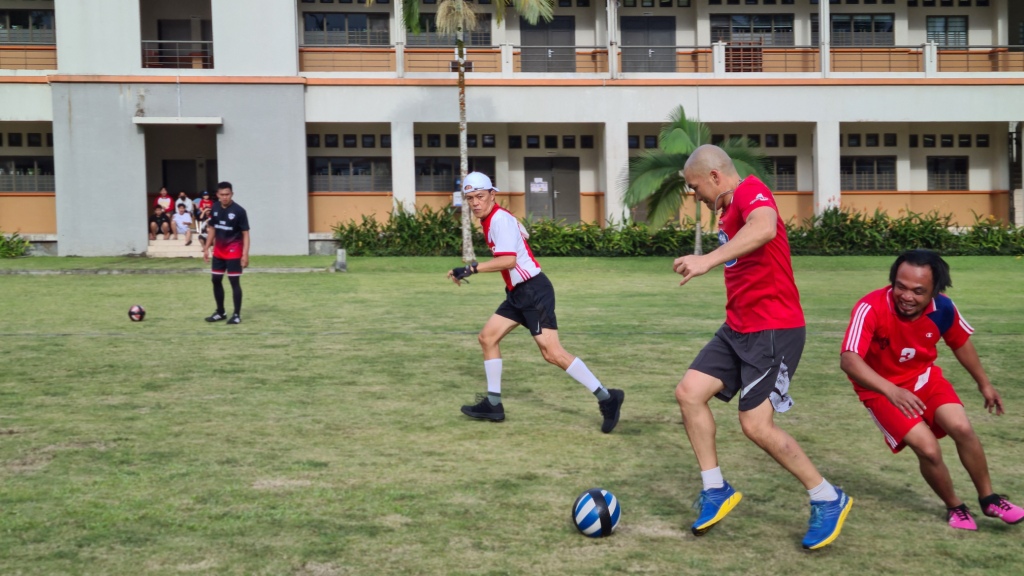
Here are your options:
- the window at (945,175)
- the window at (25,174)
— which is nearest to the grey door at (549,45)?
the window at (945,175)

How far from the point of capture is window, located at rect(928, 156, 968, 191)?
37.0 meters

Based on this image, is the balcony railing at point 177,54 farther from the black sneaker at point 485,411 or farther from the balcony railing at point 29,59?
the black sneaker at point 485,411

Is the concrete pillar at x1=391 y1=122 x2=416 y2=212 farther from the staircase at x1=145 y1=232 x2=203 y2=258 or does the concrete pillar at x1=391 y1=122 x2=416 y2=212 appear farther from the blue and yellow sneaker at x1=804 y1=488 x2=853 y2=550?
the blue and yellow sneaker at x1=804 y1=488 x2=853 y2=550

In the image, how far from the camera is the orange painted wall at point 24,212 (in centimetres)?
3388

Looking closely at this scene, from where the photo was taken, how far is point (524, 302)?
324 inches

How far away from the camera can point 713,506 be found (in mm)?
5242

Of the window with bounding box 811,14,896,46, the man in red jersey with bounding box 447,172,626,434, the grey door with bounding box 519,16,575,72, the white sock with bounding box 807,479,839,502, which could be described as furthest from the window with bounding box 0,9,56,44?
the white sock with bounding box 807,479,839,502

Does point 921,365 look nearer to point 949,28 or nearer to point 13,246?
point 13,246

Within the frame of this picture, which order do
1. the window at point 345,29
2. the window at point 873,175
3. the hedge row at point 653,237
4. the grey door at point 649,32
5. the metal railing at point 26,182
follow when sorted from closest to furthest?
the hedge row at point 653,237 < the metal railing at point 26,182 < the window at point 345,29 < the grey door at point 649,32 < the window at point 873,175

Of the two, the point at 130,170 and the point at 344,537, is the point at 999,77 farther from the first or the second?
the point at 344,537

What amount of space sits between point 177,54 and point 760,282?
1197 inches

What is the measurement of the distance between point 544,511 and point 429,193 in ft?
98.7

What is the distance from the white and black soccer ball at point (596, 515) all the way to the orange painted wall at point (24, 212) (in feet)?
106

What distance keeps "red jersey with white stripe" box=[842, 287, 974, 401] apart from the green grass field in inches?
31.2
